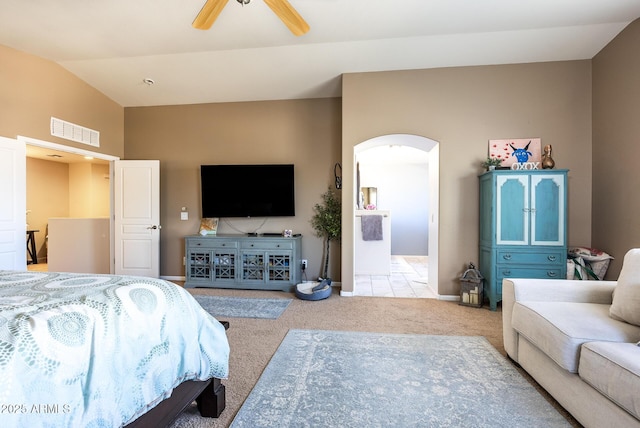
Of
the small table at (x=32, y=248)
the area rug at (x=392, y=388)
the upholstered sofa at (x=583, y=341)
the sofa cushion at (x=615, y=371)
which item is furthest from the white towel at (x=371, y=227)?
the small table at (x=32, y=248)

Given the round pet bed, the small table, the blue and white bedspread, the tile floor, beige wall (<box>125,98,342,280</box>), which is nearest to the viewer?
the blue and white bedspread

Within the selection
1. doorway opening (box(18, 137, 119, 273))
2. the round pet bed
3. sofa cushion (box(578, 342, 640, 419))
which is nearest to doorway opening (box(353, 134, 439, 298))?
the round pet bed

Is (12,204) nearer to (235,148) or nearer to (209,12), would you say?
(235,148)

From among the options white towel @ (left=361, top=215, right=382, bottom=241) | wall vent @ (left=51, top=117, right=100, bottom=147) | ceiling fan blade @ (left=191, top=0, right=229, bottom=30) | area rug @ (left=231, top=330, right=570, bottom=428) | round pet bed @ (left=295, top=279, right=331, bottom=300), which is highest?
ceiling fan blade @ (left=191, top=0, right=229, bottom=30)

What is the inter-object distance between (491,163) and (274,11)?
2.69 meters

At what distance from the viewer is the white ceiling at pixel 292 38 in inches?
102

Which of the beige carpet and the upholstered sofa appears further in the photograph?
the beige carpet

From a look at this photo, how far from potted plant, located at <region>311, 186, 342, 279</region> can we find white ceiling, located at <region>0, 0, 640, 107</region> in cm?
151

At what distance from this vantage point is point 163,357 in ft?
3.64

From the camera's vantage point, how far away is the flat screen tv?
3980 mm

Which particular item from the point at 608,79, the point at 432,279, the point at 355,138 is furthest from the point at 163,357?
the point at 608,79

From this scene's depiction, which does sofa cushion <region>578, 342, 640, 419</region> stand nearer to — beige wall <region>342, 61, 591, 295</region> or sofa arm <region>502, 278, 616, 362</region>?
sofa arm <region>502, 278, 616, 362</region>

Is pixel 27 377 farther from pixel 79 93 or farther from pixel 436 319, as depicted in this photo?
pixel 79 93

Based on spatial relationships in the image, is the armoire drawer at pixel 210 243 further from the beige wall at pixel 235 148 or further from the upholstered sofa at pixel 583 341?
the upholstered sofa at pixel 583 341
